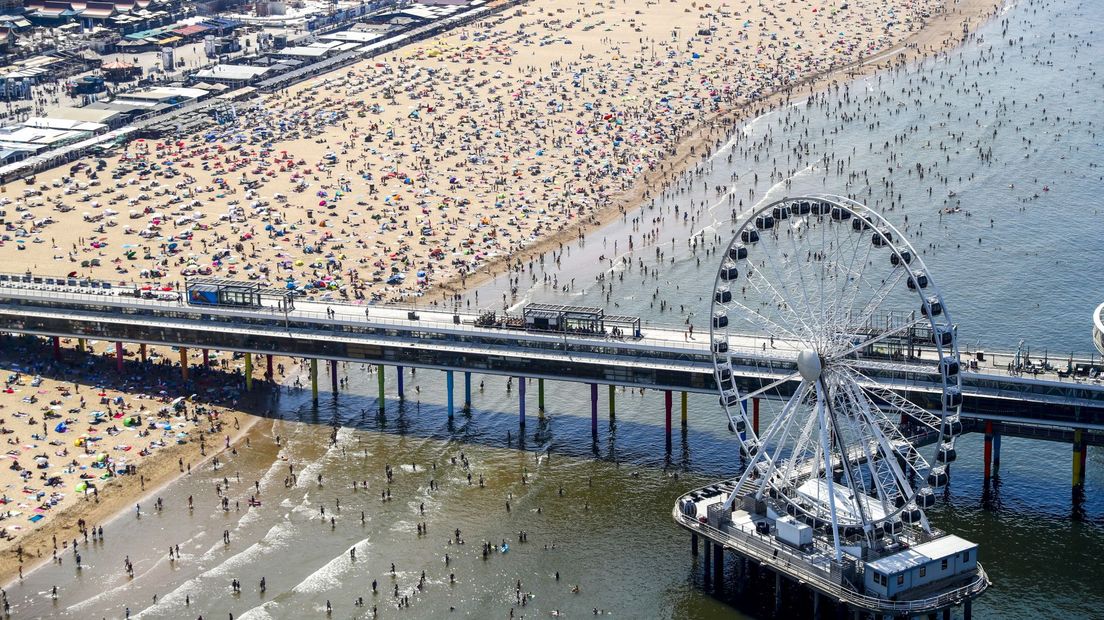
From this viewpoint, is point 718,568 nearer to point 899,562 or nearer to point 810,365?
point 899,562

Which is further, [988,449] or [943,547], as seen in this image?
[988,449]

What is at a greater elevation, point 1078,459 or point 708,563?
point 1078,459

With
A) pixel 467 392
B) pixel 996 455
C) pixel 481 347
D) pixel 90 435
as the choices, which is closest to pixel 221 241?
pixel 90 435

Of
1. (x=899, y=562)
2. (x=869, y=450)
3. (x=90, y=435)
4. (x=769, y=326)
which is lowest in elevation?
(x=899, y=562)

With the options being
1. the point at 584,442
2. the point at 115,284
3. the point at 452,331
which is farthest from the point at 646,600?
the point at 115,284

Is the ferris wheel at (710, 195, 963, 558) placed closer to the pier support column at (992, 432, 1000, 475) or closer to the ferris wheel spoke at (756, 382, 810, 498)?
the ferris wheel spoke at (756, 382, 810, 498)

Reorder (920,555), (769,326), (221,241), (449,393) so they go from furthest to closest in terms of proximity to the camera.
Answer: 1. (221,241)
2. (449,393)
3. (769,326)
4. (920,555)

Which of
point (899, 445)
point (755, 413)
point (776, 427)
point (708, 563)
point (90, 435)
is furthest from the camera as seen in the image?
point (90, 435)

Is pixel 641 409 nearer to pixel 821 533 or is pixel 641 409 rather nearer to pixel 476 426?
pixel 476 426
